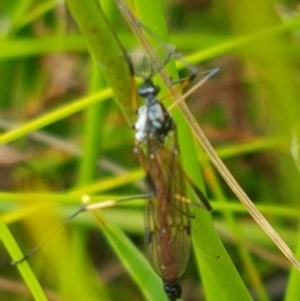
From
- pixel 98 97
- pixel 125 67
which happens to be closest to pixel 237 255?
pixel 98 97

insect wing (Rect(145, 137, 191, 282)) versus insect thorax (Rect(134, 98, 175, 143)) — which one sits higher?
insect thorax (Rect(134, 98, 175, 143))

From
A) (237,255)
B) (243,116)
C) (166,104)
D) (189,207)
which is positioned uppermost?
(166,104)

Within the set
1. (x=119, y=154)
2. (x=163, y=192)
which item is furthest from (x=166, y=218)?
(x=119, y=154)

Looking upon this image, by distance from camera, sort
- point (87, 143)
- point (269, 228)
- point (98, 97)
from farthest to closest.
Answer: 1. point (87, 143)
2. point (98, 97)
3. point (269, 228)

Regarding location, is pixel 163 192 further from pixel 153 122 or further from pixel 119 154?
pixel 119 154

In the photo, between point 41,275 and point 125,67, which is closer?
point 125,67

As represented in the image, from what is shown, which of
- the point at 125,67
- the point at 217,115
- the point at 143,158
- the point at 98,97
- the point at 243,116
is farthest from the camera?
the point at 217,115

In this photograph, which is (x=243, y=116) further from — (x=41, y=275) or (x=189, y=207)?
(x=189, y=207)

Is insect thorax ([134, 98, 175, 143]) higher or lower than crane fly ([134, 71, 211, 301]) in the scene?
higher
